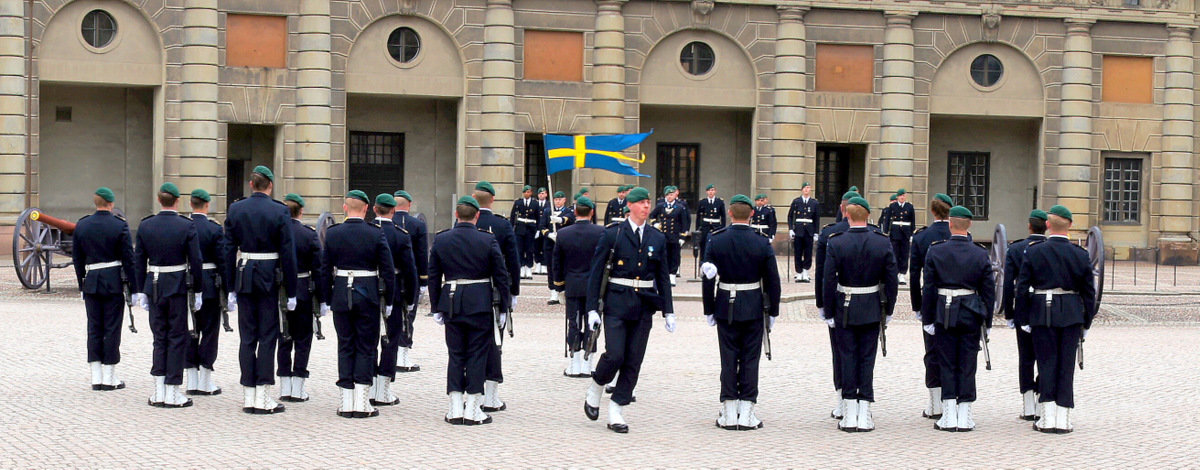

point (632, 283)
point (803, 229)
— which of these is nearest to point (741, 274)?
point (632, 283)

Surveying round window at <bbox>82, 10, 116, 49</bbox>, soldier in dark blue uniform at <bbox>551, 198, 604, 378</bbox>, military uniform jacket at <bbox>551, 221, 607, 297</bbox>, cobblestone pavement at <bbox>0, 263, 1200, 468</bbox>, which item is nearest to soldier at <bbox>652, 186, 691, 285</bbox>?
cobblestone pavement at <bbox>0, 263, 1200, 468</bbox>

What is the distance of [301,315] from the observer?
39.5 ft

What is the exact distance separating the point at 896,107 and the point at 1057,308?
73.3ft

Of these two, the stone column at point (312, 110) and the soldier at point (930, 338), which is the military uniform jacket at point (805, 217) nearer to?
the stone column at point (312, 110)

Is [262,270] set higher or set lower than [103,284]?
higher

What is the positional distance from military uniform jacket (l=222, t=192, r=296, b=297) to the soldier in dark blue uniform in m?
2.95

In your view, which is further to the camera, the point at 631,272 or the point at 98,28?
the point at 98,28

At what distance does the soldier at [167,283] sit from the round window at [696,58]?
70.9ft

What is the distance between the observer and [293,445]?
10117 mm

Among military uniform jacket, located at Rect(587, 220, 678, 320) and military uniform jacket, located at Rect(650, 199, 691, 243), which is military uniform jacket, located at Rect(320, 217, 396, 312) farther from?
military uniform jacket, located at Rect(650, 199, 691, 243)

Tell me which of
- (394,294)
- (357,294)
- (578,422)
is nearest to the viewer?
(578,422)

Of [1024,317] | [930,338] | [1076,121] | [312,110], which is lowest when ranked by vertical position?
[930,338]

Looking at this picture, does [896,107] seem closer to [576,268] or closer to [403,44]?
[403,44]

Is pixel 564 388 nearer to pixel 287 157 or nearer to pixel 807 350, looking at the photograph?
pixel 807 350
